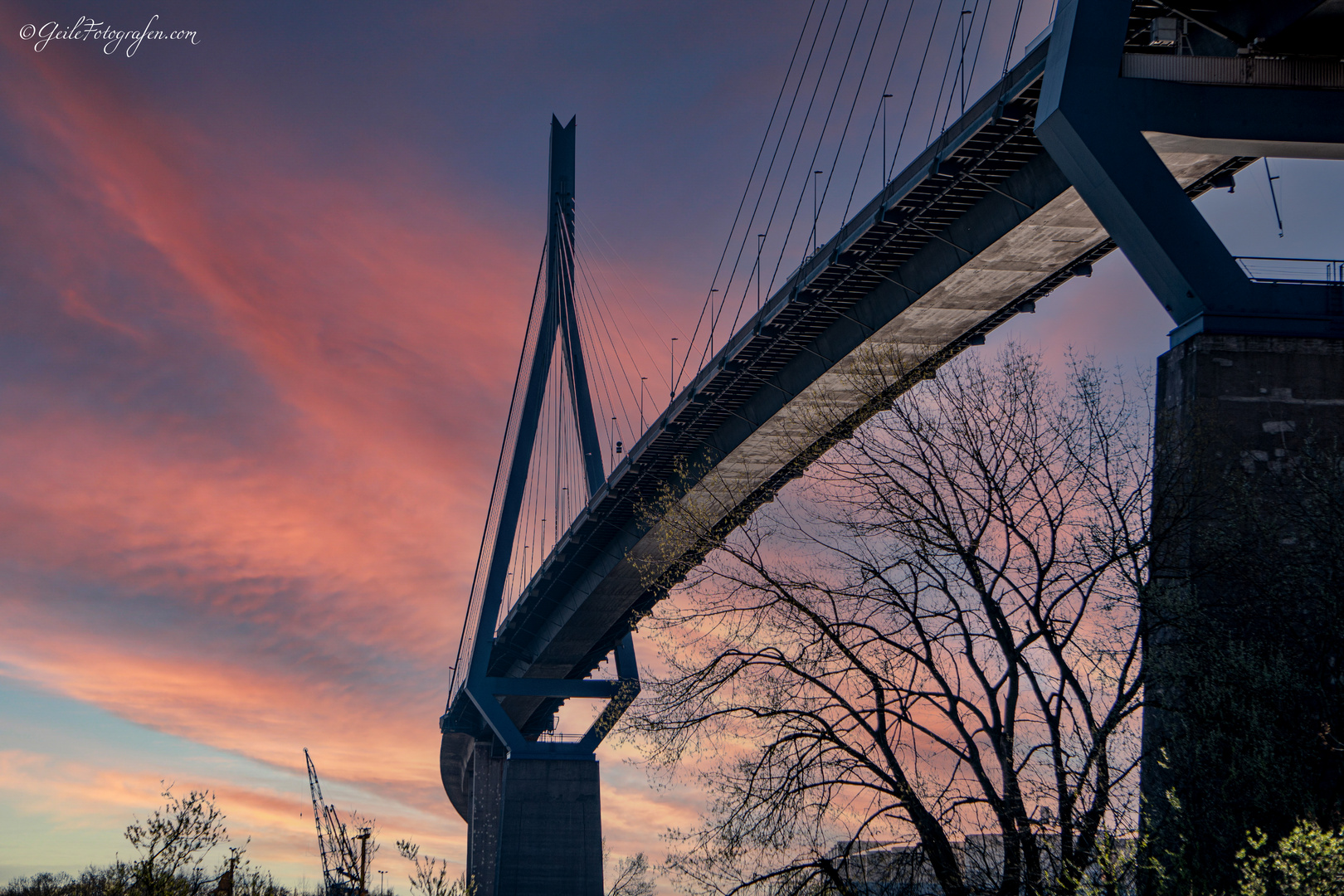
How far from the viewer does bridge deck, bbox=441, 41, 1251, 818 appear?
70.8 ft

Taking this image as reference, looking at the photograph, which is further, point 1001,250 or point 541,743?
point 541,743

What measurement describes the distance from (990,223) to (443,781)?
82.4 m

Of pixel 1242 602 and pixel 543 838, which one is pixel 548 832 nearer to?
pixel 543 838

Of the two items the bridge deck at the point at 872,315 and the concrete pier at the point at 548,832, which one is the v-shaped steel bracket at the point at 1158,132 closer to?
the bridge deck at the point at 872,315

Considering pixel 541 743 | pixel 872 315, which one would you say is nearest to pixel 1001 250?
pixel 872 315

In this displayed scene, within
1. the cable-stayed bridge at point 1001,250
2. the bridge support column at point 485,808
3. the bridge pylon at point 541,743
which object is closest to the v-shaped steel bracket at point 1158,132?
the cable-stayed bridge at point 1001,250

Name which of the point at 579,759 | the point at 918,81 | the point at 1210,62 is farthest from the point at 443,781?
the point at 1210,62

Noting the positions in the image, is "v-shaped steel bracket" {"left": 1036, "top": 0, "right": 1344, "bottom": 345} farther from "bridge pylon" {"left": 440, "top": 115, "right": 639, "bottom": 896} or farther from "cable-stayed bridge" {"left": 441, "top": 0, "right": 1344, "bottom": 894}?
"bridge pylon" {"left": 440, "top": 115, "right": 639, "bottom": 896}

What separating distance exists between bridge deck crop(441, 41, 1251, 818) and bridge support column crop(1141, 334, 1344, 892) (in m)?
4.92

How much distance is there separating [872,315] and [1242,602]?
613 inches

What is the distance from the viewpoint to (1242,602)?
15078mm

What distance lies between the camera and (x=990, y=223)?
2453cm

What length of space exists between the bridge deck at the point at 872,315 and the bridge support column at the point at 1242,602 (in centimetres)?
492

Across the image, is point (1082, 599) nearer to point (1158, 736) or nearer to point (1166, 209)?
point (1158, 736)
